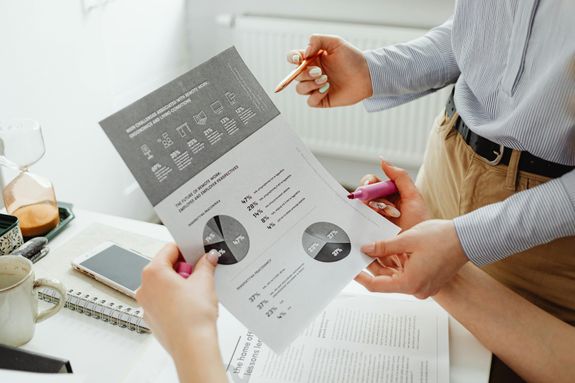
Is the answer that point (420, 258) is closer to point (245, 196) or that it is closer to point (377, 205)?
point (377, 205)

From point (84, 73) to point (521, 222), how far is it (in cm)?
165

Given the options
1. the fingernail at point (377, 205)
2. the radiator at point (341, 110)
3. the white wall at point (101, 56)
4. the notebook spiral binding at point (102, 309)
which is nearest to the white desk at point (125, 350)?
the notebook spiral binding at point (102, 309)

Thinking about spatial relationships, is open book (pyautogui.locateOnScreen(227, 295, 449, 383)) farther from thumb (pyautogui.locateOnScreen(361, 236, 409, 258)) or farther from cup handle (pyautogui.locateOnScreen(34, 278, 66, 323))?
cup handle (pyautogui.locateOnScreen(34, 278, 66, 323))

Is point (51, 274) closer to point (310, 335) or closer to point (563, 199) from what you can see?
point (310, 335)

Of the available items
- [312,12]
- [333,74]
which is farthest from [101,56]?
[333,74]

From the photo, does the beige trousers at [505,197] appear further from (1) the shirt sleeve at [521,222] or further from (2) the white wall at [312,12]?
(2) the white wall at [312,12]

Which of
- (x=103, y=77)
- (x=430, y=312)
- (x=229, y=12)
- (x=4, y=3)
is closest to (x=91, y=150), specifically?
(x=103, y=77)

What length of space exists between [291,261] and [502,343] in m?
0.35

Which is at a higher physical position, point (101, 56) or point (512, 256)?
point (101, 56)

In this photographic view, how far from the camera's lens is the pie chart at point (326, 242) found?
2.86 feet

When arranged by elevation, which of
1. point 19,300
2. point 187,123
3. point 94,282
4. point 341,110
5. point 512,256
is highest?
point 187,123

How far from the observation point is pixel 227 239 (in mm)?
809

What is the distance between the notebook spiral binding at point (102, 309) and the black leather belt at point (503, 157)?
68 cm

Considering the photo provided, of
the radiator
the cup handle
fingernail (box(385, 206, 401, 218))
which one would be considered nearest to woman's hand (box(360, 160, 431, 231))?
fingernail (box(385, 206, 401, 218))
